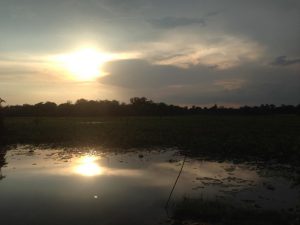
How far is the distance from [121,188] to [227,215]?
217 inches

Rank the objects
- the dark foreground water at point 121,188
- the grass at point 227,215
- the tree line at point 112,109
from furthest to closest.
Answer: the tree line at point 112,109
the dark foreground water at point 121,188
the grass at point 227,215

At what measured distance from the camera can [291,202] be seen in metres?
11.7

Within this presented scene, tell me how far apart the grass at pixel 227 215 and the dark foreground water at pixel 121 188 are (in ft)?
1.80

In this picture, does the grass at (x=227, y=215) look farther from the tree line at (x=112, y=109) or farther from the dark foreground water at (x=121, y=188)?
the tree line at (x=112, y=109)

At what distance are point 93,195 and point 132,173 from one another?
4.63 m

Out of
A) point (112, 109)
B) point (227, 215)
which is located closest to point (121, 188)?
point (227, 215)

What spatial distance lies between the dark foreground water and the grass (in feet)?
1.80

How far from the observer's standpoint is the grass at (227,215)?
9.31 meters

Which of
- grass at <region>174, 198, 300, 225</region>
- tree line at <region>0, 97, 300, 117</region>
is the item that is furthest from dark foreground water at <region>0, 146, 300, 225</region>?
tree line at <region>0, 97, 300, 117</region>

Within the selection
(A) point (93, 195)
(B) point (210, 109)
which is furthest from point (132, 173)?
(B) point (210, 109)

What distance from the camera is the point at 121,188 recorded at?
14180mm

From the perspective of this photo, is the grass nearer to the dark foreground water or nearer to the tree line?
the dark foreground water

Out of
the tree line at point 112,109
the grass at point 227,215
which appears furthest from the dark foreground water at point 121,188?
the tree line at point 112,109

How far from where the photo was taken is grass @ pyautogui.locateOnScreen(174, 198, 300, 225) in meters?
9.31
